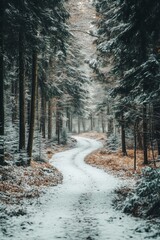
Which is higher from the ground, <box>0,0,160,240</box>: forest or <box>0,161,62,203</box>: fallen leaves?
<box>0,0,160,240</box>: forest

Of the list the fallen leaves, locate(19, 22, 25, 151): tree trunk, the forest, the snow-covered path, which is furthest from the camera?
locate(19, 22, 25, 151): tree trunk

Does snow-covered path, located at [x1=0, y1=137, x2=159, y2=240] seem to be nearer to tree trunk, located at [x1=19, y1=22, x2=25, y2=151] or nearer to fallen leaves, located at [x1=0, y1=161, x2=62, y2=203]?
fallen leaves, located at [x1=0, y1=161, x2=62, y2=203]

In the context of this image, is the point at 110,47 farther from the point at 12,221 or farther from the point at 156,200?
the point at 12,221

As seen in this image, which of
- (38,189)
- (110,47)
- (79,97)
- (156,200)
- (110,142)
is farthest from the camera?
(79,97)

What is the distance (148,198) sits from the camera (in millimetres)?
8727

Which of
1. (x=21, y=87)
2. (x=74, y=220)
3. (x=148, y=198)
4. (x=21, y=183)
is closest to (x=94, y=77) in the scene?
(x=21, y=87)

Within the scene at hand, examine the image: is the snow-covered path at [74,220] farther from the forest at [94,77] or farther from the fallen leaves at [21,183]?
the fallen leaves at [21,183]

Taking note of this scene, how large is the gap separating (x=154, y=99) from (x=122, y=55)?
6.85 metres

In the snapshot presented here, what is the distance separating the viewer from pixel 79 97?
45031 millimetres

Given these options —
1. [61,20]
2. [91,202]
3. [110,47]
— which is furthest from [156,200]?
Result: [61,20]

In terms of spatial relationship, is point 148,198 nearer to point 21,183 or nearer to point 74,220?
point 74,220

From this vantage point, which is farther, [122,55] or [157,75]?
[122,55]

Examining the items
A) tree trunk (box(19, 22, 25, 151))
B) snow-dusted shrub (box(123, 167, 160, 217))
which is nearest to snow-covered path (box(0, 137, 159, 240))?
snow-dusted shrub (box(123, 167, 160, 217))

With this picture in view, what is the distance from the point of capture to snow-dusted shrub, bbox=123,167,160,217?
8.29 metres
